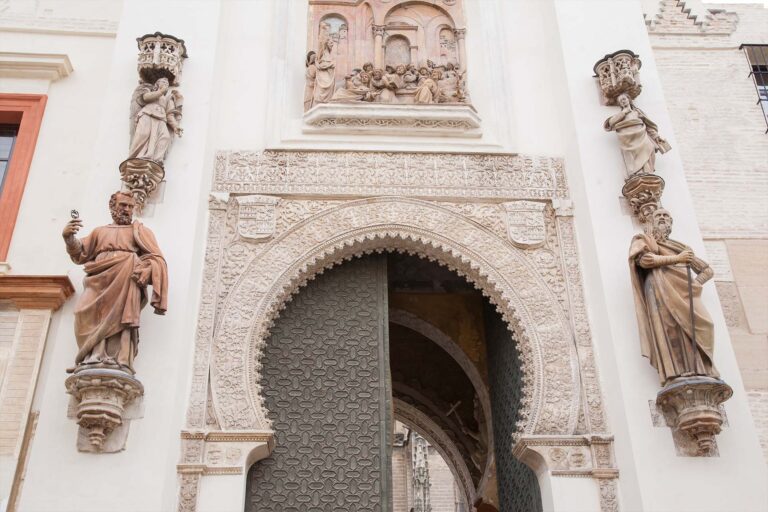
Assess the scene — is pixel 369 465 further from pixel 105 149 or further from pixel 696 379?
pixel 105 149

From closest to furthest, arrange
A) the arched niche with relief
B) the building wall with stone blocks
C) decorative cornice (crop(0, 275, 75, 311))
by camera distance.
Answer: decorative cornice (crop(0, 275, 75, 311)) → the building wall with stone blocks → the arched niche with relief

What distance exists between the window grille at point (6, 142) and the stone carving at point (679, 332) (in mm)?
5383

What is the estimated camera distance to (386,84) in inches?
301

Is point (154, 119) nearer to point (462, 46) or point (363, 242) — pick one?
point (363, 242)

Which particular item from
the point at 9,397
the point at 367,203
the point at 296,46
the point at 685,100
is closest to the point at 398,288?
the point at 367,203

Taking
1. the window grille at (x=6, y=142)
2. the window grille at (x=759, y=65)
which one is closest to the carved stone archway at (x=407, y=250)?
the window grille at (x=6, y=142)

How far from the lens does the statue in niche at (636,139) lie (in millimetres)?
6742

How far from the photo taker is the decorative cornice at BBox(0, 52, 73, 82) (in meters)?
7.42

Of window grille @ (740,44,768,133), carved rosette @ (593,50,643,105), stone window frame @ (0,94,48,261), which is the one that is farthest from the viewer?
window grille @ (740,44,768,133)

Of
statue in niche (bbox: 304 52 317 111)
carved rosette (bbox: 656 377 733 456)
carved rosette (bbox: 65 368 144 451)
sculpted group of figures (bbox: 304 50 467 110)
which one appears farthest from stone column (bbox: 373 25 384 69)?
carved rosette (bbox: 656 377 733 456)

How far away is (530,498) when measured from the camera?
650 cm

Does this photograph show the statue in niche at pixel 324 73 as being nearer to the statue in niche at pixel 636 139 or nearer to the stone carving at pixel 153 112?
the stone carving at pixel 153 112

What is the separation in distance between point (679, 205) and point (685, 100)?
177cm

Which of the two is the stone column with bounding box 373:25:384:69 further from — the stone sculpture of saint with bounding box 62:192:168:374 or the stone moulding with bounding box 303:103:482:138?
the stone sculpture of saint with bounding box 62:192:168:374
